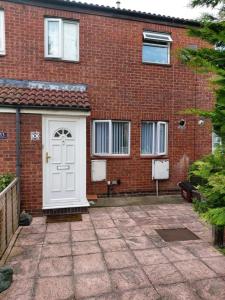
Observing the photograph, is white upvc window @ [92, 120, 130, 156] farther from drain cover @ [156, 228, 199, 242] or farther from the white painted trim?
drain cover @ [156, 228, 199, 242]

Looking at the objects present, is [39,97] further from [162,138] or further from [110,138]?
[162,138]

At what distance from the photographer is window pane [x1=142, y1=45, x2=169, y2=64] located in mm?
8750

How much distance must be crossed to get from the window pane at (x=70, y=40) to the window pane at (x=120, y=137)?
2.54 meters

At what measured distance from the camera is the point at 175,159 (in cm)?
907

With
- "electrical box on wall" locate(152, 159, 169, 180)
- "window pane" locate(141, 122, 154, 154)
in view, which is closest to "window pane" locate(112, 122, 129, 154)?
"window pane" locate(141, 122, 154, 154)

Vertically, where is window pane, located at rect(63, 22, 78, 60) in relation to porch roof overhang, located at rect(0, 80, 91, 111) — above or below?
above

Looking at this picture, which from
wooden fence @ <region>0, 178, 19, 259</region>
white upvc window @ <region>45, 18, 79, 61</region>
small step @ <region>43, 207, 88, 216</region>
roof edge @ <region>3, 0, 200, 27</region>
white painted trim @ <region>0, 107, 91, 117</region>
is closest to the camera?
wooden fence @ <region>0, 178, 19, 259</region>

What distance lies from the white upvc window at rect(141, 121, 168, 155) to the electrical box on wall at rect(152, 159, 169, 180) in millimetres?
322

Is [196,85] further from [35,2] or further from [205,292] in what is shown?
[205,292]

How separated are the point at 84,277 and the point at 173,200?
5140 mm

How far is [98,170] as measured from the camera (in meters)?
8.20

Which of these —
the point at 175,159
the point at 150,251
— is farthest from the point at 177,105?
the point at 150,251

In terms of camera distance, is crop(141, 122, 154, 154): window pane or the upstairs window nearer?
the upstairs window

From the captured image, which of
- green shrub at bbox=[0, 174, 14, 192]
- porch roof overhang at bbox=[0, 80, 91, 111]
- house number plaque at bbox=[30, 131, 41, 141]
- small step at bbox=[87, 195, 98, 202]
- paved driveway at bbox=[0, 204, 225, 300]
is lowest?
paved driveway at bbox=[0, 204, 225, 300]
